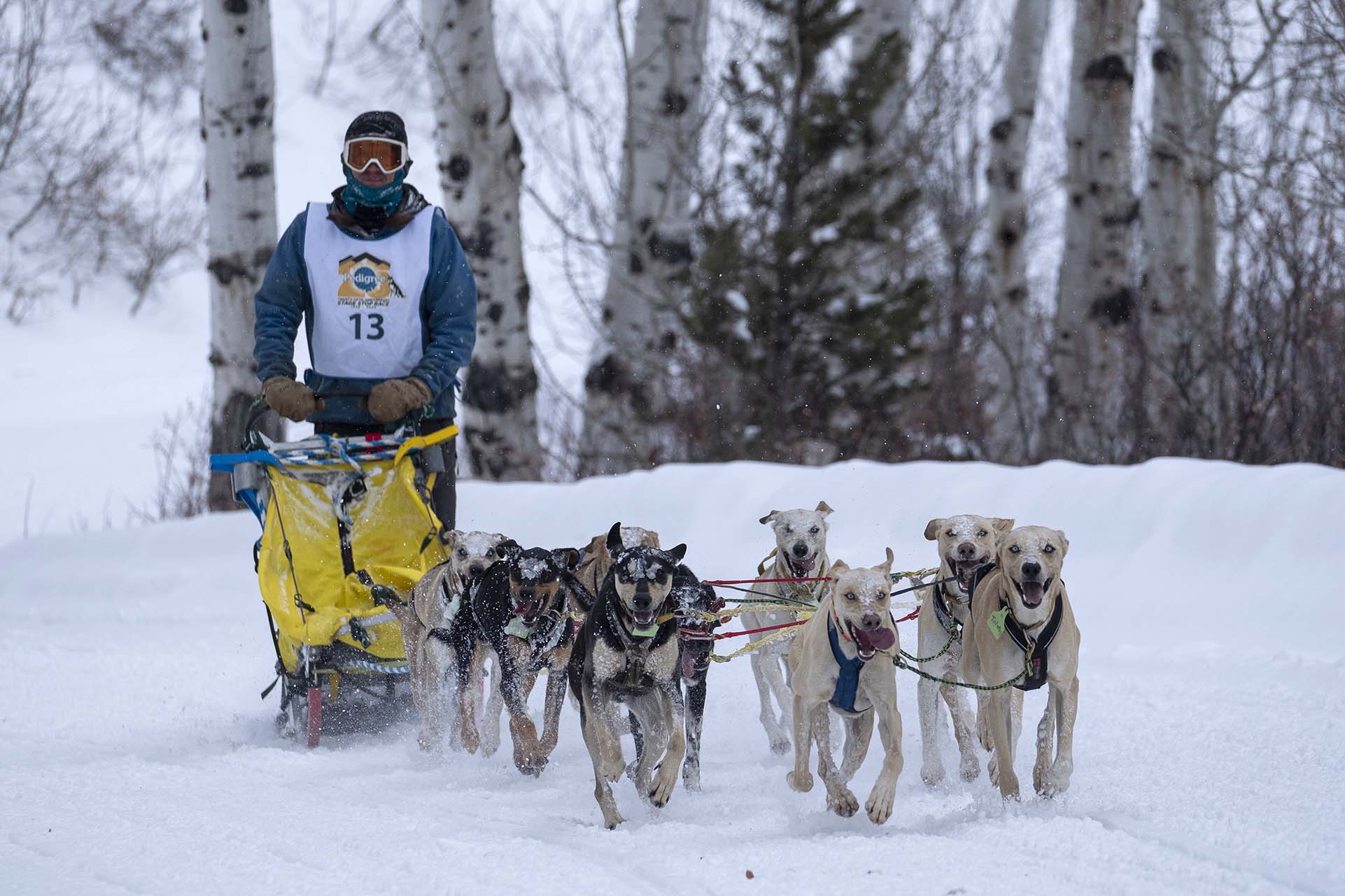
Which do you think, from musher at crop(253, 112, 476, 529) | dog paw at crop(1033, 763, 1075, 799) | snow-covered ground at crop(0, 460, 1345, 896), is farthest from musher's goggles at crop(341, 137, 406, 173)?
dog paw at crop(1033, 763, 1075, 799)

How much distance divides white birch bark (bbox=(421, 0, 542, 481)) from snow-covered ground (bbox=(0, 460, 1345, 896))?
1272 millimetres

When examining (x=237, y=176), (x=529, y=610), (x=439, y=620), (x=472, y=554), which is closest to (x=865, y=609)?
(x=529, y=610)

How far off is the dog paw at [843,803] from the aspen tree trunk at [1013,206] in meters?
8.33

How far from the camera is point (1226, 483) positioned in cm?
648

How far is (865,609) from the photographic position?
3.54m

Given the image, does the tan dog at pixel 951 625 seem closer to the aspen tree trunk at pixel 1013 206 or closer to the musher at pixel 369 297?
the musher at pixel 369 297

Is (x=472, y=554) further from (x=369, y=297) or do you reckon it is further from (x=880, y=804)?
(x=880, y=804)

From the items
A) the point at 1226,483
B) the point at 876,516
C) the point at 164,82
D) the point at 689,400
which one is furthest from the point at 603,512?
the point at 164,82

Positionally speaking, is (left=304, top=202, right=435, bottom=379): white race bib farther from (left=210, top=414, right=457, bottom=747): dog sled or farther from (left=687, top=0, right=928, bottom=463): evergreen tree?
(left=687, top=0, right=928, bottom=463): evergreen tree

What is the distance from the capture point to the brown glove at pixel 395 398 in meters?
4.74


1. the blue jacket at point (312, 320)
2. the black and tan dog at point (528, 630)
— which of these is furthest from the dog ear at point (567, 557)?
the blue jacket at point (312, 320)

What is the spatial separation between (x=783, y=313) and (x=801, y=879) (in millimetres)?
7202

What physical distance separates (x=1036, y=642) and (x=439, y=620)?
75.1 inches

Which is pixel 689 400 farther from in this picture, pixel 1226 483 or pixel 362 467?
pixel 362 467
